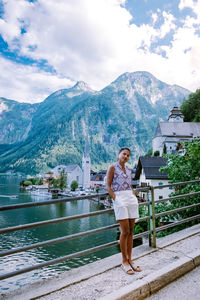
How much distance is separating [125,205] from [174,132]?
7268cm

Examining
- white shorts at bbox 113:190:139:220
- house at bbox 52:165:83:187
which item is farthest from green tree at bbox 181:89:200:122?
white shorts at bbox 113:190:139:220

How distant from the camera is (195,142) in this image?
922cm

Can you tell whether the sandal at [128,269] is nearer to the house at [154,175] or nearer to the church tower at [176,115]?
the house at [154,175]

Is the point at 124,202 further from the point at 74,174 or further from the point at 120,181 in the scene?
the point at 74,174

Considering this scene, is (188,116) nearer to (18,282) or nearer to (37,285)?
(18,282)

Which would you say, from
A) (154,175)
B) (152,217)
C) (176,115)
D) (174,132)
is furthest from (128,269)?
(176,115)

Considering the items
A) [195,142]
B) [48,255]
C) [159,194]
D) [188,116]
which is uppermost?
[188,116]

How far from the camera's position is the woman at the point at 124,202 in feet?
11.0

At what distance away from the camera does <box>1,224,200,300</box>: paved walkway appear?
284 centimetres

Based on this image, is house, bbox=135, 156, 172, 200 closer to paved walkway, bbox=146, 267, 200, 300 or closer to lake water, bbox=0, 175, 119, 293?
lake water, bbox=0, 175, 119, 293

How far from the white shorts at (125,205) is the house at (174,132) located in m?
66.0

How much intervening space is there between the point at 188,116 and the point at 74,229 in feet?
197

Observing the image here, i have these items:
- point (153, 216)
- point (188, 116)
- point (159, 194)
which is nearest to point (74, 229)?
point (159, 194)

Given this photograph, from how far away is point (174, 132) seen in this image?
235 ft
